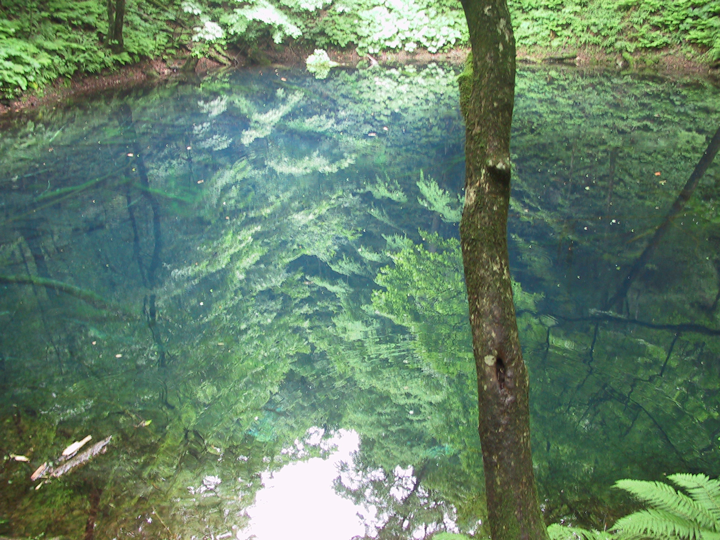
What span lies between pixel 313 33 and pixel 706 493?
1591 cm

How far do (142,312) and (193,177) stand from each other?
3.37 metres

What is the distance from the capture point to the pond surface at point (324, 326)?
2.84 m

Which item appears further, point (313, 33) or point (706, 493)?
point (313, 33)

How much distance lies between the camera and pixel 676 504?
1.99m

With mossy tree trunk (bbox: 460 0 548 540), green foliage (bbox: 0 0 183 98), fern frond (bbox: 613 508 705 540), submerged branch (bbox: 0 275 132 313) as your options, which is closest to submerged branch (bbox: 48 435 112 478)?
submerged branch (bbox: 0 275 132 313)

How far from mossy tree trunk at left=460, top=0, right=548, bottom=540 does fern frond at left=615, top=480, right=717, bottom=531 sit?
2.64 ft

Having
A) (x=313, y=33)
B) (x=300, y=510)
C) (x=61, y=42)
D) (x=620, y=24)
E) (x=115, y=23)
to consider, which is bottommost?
(x=300, y=510)

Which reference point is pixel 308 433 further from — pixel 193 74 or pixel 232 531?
pixel 193 74

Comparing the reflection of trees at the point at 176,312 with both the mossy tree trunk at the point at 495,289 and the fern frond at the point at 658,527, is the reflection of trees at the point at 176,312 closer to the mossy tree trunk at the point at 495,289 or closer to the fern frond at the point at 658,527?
the mossy tree trunk at the point at 495,289

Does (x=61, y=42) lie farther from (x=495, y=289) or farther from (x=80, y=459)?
(x=495, y=289)

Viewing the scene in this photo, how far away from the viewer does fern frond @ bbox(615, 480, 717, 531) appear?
6.21 ft

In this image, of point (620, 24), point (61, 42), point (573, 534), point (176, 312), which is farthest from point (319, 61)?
point (573, 534)

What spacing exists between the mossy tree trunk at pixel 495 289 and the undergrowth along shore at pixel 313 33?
10278 mm

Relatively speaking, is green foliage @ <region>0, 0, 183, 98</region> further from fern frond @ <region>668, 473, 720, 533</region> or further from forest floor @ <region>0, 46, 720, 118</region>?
fern frond @ <region>668, 473, 720, 533</region>
